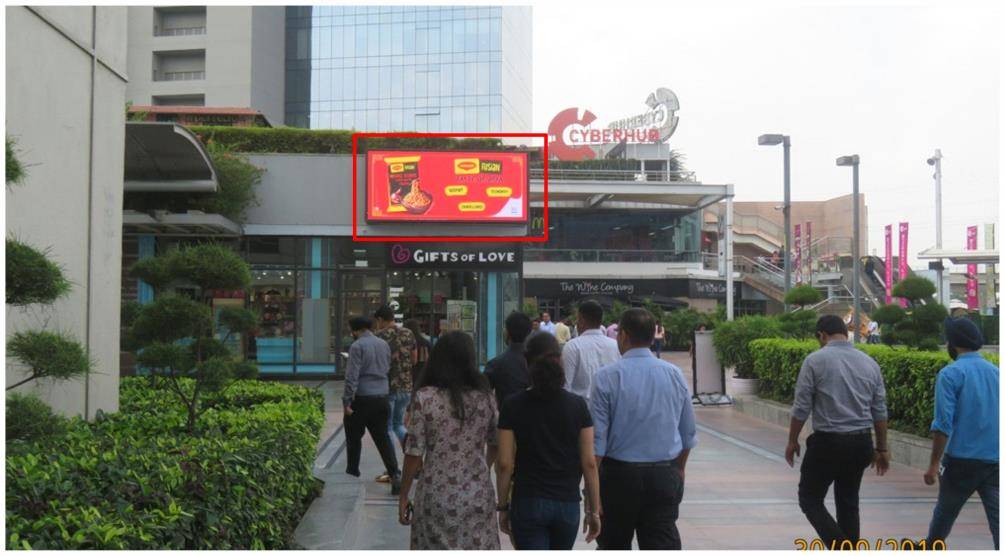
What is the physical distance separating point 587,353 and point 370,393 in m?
2.45

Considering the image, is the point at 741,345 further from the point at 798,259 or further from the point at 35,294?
the point at 798,259

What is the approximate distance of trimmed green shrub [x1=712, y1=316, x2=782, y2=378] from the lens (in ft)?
51.2

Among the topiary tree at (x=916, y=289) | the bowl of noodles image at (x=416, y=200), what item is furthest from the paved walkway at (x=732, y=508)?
the bowl of noodles image at (x=416, y=200)

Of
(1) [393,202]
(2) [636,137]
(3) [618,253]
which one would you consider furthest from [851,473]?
(2) [636,137]

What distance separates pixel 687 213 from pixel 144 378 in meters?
37.5

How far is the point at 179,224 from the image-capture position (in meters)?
16.5

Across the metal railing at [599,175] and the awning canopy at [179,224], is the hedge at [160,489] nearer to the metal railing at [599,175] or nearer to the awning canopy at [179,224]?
the awning canopy at [179,224]

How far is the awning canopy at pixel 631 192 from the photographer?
3884 centimetres

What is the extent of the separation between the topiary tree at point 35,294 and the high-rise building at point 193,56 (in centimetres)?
4954

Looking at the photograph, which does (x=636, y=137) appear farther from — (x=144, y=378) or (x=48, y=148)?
(x=48, y=148)

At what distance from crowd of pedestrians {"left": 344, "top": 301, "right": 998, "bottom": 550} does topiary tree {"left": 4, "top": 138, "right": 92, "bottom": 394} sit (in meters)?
1.92

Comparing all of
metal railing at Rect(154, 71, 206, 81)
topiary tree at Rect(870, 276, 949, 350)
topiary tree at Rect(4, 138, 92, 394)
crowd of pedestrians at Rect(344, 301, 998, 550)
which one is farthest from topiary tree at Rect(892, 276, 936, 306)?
metal railing at Rect(154, 71, 206, 81)

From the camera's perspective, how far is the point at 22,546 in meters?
3.58

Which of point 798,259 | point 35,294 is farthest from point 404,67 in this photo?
point 35,294
